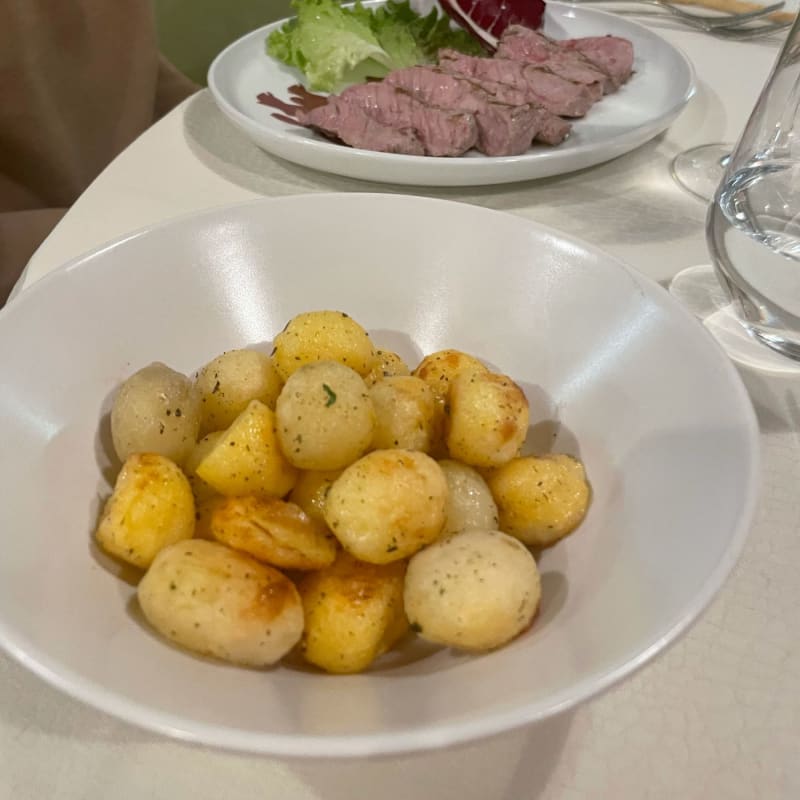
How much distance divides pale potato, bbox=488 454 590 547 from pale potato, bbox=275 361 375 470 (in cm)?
13

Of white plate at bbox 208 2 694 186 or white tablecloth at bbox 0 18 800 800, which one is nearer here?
white tablecloth at bbox 0 18 800 800


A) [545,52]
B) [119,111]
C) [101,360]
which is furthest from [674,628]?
[119,111]

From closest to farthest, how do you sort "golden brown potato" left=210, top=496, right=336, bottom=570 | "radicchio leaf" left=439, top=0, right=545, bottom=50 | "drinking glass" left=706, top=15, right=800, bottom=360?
"golden brown potato" left=210, top=496, right=336, bottom=570 → "drinking glass" left=706, top=15, right=800, bottom=360 → "radicchio leaf" left=439, top=0, right=545, bottom=50

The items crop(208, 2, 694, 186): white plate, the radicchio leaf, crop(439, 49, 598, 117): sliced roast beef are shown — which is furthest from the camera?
the radicchio leaf

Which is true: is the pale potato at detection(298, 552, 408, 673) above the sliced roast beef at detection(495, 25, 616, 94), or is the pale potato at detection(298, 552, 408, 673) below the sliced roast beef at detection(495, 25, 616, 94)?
below

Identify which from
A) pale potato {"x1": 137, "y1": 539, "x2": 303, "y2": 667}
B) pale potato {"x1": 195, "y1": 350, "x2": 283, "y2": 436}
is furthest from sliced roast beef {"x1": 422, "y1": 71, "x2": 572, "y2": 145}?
pale potato {"x1": 137, "y1": 539, "x2": 303, "y2": 667}

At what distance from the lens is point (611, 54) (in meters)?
1.50

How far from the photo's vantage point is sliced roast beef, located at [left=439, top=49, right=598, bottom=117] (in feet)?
4.49

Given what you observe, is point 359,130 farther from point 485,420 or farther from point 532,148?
point 485,420

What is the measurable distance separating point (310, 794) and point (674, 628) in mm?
286

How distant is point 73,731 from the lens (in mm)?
584

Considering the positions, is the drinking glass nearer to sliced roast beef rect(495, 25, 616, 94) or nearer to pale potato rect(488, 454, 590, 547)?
pale potato rect(488, 454, 590, 547)

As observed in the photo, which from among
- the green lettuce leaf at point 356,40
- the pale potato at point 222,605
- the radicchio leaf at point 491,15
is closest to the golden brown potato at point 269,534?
the pale potato at point 222,605

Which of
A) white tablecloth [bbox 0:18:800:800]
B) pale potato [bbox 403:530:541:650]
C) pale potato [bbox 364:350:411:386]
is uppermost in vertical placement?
pale potato [bbox 403:530:541:650]
